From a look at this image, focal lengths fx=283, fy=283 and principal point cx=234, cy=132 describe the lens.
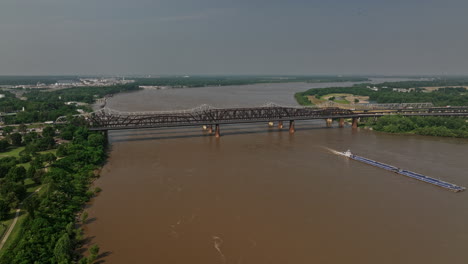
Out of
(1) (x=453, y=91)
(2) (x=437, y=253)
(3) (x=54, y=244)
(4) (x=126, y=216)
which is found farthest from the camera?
(1) (x=453, y=91)

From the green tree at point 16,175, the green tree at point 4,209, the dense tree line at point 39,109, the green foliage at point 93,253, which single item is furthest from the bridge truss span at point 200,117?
the green foliage at point 93,253

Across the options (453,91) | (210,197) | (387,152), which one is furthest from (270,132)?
(453,91)

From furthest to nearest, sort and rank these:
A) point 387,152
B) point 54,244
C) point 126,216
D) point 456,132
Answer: point 456,132 < point 387,152 < point 126,216 < point 54,244

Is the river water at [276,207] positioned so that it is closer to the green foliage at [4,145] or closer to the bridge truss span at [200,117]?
the bridge truss span at [200,117]

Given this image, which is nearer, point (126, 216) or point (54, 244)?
point (54, 244)

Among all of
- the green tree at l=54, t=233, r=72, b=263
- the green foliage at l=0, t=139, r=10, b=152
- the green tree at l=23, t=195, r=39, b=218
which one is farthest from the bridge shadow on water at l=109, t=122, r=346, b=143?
the green tree at l=54, t=233, r=72, b=263

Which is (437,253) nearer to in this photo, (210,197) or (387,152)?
(210,197)
